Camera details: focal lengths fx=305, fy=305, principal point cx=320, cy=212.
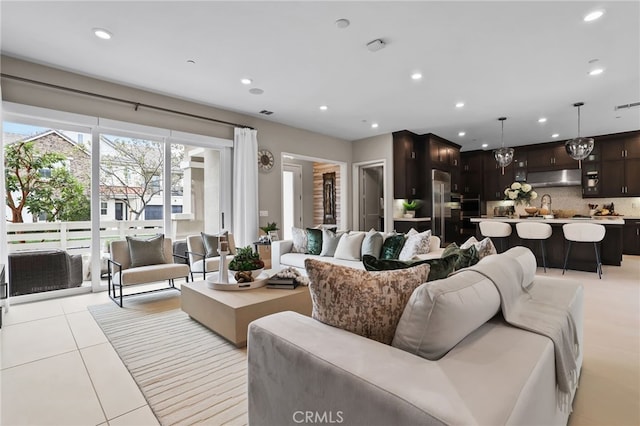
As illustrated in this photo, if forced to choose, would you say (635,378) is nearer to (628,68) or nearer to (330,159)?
(628,68)

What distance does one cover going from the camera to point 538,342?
122cm

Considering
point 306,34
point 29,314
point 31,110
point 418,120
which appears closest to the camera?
point 306,34

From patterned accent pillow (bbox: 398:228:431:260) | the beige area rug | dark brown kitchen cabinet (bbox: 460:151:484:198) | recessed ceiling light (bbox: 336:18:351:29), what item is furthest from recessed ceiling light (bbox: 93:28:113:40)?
dark brown kitchen cabinet (bbox: 460:151:484:198)

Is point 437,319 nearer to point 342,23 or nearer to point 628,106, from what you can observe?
point 342,23

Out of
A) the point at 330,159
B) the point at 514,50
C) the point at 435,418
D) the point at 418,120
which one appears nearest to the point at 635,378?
the point at 435,418

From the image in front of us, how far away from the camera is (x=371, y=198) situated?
25.4 feet

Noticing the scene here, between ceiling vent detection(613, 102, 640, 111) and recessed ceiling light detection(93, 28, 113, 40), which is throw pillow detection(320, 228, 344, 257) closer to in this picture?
recessed ceiling light detection(93, 28, 113, 40)

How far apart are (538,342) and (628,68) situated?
4406 mm

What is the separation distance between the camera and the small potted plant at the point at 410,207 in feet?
23.2

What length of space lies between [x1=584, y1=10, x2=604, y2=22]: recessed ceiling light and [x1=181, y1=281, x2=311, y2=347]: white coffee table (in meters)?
3.52

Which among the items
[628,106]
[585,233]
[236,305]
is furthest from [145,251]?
[628,106]

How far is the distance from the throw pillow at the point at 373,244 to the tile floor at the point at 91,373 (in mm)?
2136

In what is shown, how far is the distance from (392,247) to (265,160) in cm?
311

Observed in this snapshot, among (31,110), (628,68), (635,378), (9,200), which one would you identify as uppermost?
(628,68)
